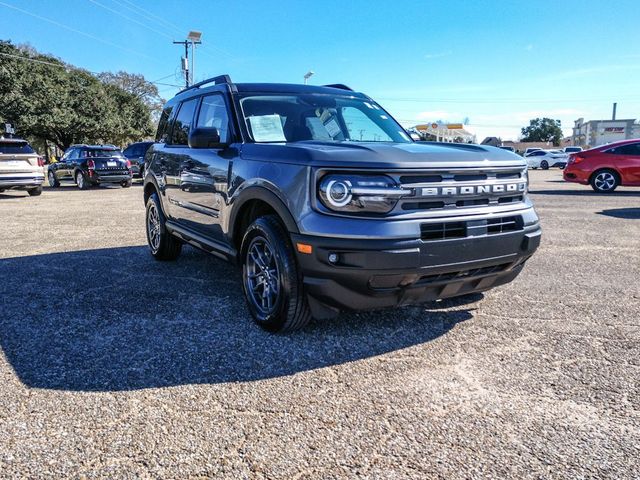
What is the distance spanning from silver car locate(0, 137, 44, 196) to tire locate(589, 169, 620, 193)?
1609 cm

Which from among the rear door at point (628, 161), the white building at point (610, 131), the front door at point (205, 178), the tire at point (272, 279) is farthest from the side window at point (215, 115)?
the white building at point (610, 131)

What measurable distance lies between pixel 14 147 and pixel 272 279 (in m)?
13.8

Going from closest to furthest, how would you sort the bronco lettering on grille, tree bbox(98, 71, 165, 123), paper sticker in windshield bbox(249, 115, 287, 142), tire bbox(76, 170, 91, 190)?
the bronco lettering on grille, paper sticker in windshield bbox(249, 115, 287, 142), tire bbox(76, 170, 91, 190), tree bbox(98, 71, 165, 123)

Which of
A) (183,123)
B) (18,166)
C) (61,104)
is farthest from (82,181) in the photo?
(61,104)

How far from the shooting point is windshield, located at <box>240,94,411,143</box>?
13.8 ft

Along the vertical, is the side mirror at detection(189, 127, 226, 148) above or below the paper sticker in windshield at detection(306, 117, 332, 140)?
below

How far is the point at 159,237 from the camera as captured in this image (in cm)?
604

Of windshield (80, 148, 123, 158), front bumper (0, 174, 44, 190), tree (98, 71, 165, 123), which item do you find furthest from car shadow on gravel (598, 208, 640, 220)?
tree (98, 71, 165, 123)

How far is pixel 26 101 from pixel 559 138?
99.8m

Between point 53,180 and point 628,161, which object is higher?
point 628,161

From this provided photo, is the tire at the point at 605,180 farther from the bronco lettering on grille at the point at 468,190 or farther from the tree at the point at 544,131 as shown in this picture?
the tree at the point at 544,131

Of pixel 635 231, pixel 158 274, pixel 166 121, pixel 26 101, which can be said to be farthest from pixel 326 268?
pixel 26 101

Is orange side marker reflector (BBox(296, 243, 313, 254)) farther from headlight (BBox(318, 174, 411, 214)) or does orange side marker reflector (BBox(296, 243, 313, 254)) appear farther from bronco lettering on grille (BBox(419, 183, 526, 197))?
bronco lettering on grille (BBox(419, 183, 526, 197))

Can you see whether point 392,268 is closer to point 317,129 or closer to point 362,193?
point 362,193
